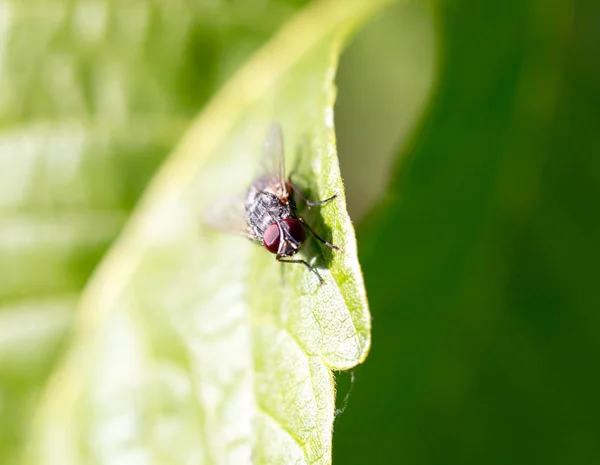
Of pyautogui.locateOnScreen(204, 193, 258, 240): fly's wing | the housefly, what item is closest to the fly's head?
the housefly

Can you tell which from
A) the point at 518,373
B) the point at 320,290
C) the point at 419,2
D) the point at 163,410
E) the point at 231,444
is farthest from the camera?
the point at 419,2

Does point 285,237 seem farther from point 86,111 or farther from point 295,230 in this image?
point 86,111

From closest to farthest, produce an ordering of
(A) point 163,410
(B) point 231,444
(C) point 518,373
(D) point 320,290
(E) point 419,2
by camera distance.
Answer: (D) point 320,290 → (B) point 231,444 → (A) point 163,410 → (C) point 518,373 → (E) point 419,2

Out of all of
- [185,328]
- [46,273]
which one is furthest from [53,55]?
[185,328]

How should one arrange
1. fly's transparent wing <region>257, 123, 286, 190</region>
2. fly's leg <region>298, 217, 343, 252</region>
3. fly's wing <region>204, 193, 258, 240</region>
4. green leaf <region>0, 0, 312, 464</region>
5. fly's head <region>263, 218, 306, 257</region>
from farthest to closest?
green leaf <region>0, 0, 312, 464</region> → fly's wing <region>204, 193, 258, 240</region> → fly's transparent wing <region>257, 123, 286, 190</region> → fly's head <region>263, 218, 306, 257</region> → fly's leg <region>298, 217, 343, 252</region>

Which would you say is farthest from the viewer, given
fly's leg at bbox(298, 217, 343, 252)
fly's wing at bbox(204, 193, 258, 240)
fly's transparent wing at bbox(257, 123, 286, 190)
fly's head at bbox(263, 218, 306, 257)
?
fly's wing at bbox(204, 193, 258, 240)

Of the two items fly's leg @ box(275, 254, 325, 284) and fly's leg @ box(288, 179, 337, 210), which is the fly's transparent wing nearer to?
fly's leg @ box(288, 179, 337, 210)

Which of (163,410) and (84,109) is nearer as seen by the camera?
(163,410)

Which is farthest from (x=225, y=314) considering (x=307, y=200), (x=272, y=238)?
(x=307, y=200)

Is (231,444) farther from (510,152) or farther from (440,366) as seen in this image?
(510,152)
